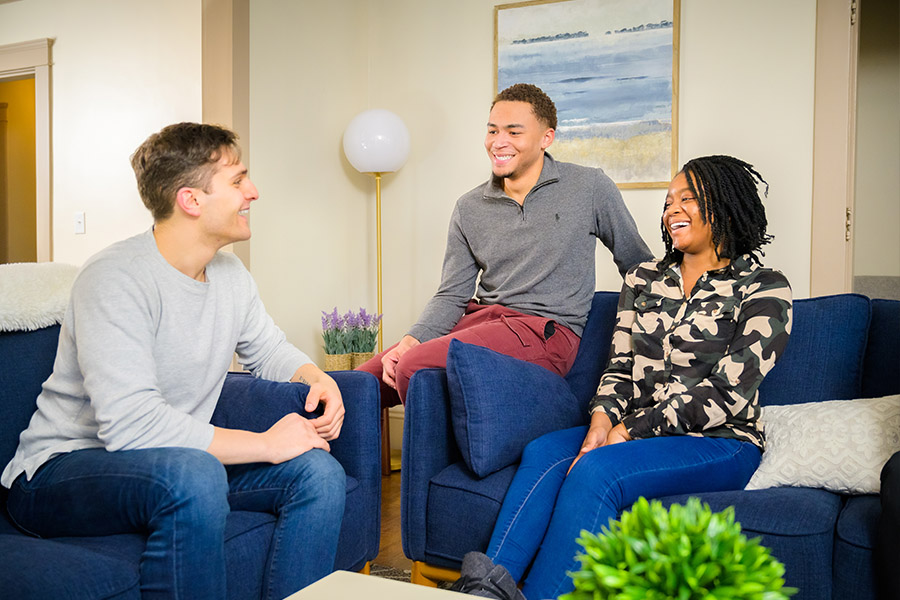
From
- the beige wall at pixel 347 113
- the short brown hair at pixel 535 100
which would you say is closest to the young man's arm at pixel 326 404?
the short brown hair at pixel 535 100

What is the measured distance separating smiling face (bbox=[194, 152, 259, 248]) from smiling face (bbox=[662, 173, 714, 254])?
1.06 m

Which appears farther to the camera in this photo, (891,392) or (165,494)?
(891,392)

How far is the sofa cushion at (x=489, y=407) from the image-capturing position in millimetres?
1804

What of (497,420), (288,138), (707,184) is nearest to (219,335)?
(497,420)

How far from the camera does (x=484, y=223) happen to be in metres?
2.48

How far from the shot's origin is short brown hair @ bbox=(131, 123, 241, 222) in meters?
1.56

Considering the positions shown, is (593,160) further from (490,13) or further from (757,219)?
(757,219)

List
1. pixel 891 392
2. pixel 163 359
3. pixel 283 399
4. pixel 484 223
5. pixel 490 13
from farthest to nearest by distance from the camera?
pixel 490 13
pixel 484 223
pixel 891 392
pixel 283 399
pixel 163 359

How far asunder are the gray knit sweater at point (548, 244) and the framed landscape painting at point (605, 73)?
49.2 inches

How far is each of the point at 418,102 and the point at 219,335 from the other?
266 cm

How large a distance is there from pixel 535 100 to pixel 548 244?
483 millimetres

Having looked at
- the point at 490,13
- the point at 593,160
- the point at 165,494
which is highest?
the point at 490,13

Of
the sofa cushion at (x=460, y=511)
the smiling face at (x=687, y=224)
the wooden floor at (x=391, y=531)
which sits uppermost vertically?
the smiling face at (x=687, y=224)

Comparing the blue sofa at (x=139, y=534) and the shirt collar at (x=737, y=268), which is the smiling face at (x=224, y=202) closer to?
the blue sofa at (x=139, y=534)
